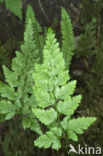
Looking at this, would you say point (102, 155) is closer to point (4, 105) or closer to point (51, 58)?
point (4, 105)

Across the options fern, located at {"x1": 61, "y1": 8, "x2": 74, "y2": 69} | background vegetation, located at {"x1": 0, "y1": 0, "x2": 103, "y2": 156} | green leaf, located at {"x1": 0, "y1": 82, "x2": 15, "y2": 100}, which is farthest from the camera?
background vegetation, located at {"x1": 0, "y1": 0, "x2": 103, "y2": 156}

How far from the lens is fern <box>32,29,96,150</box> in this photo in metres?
1.30

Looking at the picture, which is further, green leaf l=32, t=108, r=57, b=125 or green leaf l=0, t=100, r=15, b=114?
green leaf l=0, t=100, r=15, b=114

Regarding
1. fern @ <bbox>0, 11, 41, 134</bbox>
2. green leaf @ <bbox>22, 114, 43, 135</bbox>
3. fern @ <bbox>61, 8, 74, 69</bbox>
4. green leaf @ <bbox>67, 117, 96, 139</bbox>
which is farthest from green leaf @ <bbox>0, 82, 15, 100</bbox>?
fern @ <bbox>61, 8, 74, 69</bbox>

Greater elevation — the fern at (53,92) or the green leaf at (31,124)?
the fern at (53,92)

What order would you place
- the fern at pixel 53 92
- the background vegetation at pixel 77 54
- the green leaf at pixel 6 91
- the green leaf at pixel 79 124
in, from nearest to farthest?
1. the fern at pixel 53 92
2. the green leaf at pixel 79 124
3. the green leaf at pixel 6 91
4. the background vegetation at pixel 77 54

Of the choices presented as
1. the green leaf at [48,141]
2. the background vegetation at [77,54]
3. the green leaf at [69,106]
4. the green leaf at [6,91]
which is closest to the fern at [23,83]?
the green leaf at [6,91]

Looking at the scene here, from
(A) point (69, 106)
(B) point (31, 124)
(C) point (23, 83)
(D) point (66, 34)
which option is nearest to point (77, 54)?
(D) point (66, 34)

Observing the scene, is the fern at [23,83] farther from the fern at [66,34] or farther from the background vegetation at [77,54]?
the background vegetation at [77,54]

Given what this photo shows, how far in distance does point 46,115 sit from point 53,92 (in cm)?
17

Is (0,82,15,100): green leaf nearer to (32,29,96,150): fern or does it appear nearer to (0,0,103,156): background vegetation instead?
(32,29,96,150): fern

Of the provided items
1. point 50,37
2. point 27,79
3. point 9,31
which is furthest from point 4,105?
point 9,31

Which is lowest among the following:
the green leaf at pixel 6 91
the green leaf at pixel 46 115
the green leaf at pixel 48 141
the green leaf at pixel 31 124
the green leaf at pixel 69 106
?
the green leaf at pixel 48 141

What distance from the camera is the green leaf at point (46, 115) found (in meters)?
1.34
